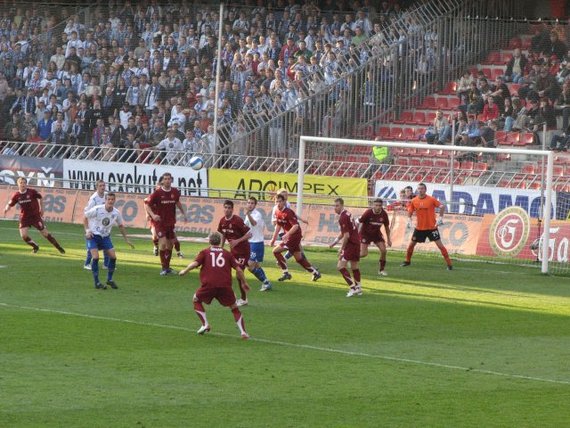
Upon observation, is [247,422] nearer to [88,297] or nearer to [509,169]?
[88,297]

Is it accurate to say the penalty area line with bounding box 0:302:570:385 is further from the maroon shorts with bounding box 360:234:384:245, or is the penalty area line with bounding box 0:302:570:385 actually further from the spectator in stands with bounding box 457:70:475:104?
the spectator in stands with bounding box 457:70:475:104

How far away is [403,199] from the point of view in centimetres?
3416

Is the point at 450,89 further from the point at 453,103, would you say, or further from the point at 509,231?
the point at 509,231

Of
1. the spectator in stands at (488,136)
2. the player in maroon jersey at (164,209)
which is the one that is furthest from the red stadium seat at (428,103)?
the player in maroon jersey at (164,209)

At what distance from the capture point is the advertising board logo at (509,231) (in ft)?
103

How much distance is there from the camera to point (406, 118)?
4175cm

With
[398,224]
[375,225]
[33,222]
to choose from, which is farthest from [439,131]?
[33,222]

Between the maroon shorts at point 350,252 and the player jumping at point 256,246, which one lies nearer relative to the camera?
the maroon shorts at point 350,252

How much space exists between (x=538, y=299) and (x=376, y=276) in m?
4.53

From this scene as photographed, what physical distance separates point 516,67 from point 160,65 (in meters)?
13.1

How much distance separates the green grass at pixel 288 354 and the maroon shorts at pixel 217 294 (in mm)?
578

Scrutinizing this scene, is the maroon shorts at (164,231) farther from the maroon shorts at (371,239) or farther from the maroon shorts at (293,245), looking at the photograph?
the maroon shorts at (371,239)

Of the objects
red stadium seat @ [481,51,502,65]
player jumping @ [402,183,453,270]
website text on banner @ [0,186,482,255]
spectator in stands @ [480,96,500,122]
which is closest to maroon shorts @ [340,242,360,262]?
player jumping @ [402,183,453,270]

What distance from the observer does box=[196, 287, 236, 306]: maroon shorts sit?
18.3m
